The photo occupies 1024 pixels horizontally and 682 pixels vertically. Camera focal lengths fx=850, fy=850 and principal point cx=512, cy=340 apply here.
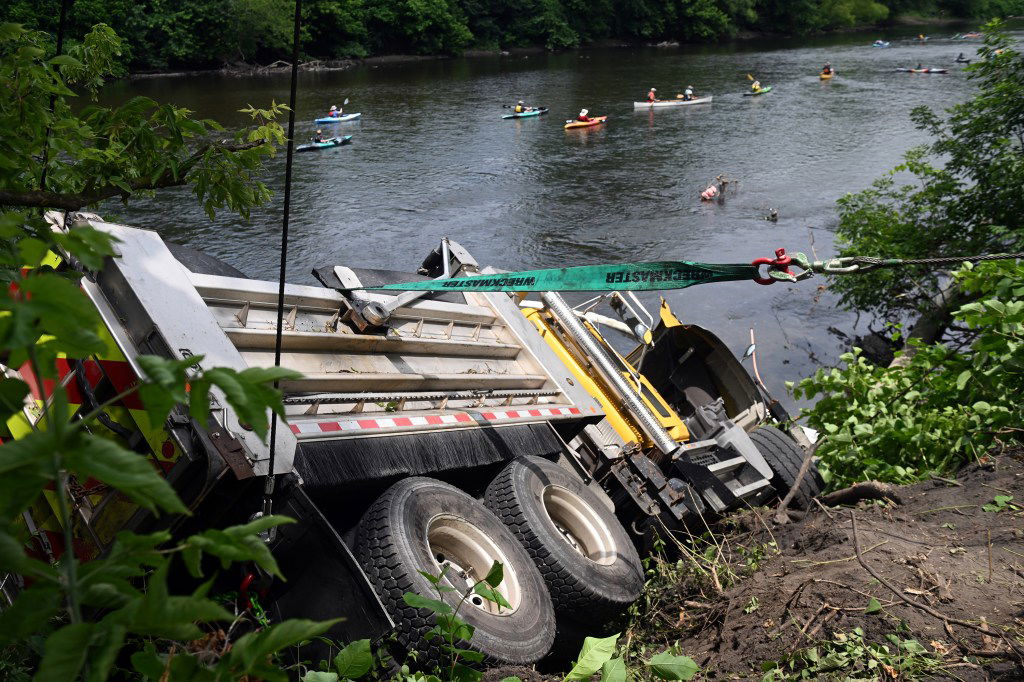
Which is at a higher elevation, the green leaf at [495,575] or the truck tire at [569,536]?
the green leaf at [495,575]

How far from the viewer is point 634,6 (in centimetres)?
5775

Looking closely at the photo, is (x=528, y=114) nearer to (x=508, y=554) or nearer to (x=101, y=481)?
(x=508, y=554)

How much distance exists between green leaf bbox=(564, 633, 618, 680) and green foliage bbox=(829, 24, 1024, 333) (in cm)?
996

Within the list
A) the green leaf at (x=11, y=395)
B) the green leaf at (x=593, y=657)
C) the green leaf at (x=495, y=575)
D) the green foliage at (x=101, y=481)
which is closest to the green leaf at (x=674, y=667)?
the green leaf at (x=593, y=657)

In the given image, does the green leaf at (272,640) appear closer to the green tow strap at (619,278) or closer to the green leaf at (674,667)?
the green leaf at (674,667)

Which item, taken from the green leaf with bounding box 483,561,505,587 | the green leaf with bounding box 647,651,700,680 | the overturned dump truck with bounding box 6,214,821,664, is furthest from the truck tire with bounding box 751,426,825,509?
the green leaf with bounding box 483,561,505,587

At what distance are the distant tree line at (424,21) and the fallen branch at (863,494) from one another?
26206mm

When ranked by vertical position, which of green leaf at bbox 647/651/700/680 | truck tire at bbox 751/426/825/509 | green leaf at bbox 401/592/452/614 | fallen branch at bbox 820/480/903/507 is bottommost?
truck tire at bbox 751/426/825/509

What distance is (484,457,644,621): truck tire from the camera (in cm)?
502

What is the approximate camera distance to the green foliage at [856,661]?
368 cm

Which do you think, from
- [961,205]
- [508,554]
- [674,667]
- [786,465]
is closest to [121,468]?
[674,667]

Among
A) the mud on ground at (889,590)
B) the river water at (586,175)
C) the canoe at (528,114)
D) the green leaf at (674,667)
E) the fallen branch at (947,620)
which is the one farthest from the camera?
the canoe at (528,114)

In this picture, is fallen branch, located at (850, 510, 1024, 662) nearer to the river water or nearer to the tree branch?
the tree branch

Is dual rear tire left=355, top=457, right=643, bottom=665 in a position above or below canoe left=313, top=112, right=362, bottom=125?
below
